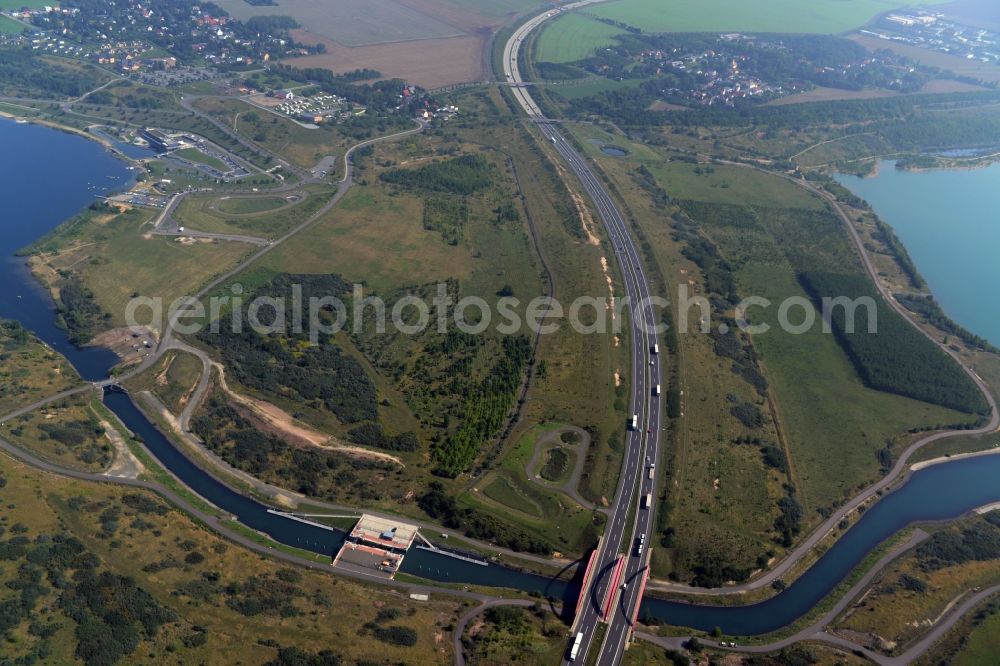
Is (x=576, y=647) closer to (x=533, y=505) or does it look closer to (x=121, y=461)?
(x=533, y=505)

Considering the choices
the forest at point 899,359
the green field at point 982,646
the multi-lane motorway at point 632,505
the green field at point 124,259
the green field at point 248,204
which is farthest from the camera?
the green field at point 248,204

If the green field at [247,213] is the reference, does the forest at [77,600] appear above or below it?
A: below

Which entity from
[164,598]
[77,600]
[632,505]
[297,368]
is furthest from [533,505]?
[77,600]

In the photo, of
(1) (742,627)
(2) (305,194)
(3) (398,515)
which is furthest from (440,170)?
(1) (742,627)

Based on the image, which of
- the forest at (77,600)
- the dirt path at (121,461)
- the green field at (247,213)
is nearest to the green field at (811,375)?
the forest at (77,600)

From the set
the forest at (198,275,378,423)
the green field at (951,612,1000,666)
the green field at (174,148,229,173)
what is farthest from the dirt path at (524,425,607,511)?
the green field at (174,148,229,173)

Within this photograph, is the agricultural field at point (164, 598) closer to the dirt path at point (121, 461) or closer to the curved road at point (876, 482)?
the dirt path at point (121, 461)

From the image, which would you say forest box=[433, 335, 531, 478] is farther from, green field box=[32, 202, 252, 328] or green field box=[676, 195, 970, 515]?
green field box=[32, 202, 252, 328]

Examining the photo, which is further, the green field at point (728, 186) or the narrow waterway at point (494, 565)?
the green field at point (728, 186)
